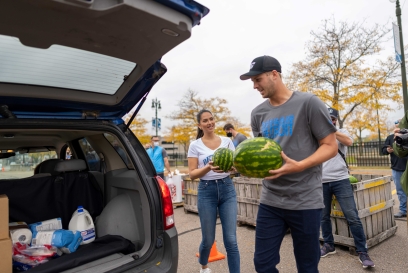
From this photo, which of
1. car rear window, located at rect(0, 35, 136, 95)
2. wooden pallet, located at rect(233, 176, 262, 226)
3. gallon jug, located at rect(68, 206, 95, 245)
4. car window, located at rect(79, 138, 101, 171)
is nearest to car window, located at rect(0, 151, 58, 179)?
car window, located at rect(79, 138, 101, 171)

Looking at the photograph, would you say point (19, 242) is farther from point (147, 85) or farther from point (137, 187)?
point (147, 85)

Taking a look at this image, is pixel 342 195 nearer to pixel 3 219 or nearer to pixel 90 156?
pixel 90 156

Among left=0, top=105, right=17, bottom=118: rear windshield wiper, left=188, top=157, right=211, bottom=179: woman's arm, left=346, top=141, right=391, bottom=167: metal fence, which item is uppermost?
left=0, top=105, right=17, bottom=118: rear windshield wiper

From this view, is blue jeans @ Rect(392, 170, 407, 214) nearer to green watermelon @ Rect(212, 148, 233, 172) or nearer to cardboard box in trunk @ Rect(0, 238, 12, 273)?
green watermelon @ Rect(212, 148, 233, 172)

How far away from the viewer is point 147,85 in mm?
2707

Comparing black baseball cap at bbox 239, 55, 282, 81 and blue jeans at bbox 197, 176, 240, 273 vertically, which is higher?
black baseball cap at bbox 239, 55, 282, 81

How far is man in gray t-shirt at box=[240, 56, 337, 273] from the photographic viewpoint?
2.26 metres

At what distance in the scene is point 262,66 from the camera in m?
2.40

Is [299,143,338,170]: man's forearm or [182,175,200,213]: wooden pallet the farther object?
[182,175,200,213]: wooden pallet

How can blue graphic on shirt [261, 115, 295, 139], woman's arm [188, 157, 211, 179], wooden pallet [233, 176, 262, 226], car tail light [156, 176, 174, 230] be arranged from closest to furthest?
1. blue graphic on shirt [261, 115, 295, 139]
2. car tail light [156, 176, 174, 230]
3. woman's arm [188, 157, 211, 179]
4. wooden pallet [233, 176, 262, 226]

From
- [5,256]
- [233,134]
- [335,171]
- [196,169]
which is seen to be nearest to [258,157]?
[196,169]

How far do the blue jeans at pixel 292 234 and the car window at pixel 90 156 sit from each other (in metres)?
2.13

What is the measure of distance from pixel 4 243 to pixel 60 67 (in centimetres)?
135

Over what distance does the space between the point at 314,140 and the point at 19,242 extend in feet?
8.56
